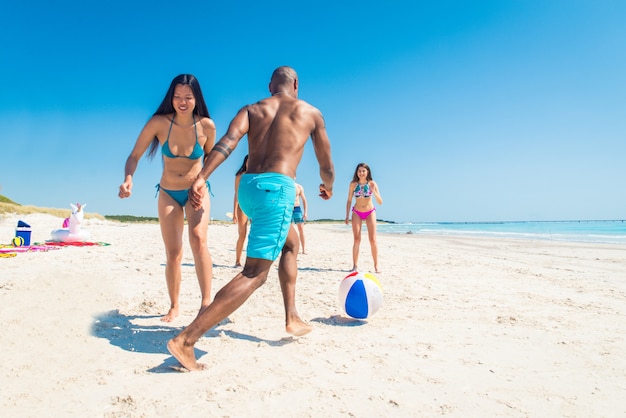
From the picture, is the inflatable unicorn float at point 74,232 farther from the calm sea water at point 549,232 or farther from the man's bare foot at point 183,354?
the calm sea water at point 549,232

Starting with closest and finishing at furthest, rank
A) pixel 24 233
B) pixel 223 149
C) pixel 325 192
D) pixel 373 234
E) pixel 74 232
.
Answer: pixel 223 149 → pixel 325 192 → pixel 373 234 → pixel 24 233 → pixel 74 232

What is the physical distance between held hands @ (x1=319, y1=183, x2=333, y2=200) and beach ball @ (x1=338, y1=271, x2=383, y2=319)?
1.18 m

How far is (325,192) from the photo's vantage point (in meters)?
3.40

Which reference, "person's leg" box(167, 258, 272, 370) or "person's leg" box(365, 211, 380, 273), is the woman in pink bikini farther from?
"person's leg" box(167, 258, 272, 370)

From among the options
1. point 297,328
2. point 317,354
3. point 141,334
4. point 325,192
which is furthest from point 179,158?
point 317,354

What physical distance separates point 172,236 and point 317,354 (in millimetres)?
1862

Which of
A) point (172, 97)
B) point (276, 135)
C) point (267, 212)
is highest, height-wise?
point (172, 97)

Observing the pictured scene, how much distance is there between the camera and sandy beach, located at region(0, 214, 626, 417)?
218 cm

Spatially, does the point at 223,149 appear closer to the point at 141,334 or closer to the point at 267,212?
the point at 267,212

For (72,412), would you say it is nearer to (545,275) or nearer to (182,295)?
(182,295)

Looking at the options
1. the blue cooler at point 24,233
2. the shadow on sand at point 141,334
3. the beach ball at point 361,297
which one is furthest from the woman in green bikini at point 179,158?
the blue cooler at point 24,233

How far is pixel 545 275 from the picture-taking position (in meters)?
7.21

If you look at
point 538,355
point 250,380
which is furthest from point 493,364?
point 250,380

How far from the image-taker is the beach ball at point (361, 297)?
3.97 m
